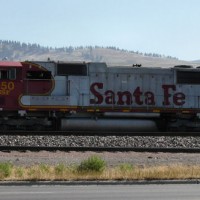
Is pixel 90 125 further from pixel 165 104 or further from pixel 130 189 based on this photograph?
pixel 130 189

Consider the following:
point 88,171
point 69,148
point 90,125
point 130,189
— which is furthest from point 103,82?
point 130,189

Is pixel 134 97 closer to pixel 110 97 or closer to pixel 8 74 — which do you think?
pixel 110 97

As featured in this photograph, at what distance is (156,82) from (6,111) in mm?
8799

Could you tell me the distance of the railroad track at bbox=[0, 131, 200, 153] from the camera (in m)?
17.7

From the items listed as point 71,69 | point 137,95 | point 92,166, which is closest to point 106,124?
point 137,95

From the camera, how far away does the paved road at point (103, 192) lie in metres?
9.00

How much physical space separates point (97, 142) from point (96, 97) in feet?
22.0

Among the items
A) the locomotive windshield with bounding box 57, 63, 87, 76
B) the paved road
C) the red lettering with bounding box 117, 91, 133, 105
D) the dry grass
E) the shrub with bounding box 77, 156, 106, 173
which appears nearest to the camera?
the paved road

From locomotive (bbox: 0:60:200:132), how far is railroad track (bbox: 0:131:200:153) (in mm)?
3058

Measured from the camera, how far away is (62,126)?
24.6m

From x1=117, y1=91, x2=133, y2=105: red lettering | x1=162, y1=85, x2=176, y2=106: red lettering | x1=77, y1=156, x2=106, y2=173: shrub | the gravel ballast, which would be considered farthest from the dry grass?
x1=162, y1=85, x2=176, y2=106: red lettering

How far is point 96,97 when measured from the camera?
2594cm

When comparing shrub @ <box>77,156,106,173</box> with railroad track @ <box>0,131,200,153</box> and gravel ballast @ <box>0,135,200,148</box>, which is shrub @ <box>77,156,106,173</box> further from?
gravel ballast @ <box>0,135,200,148</box>

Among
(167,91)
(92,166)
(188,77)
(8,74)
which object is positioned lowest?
(92,166)
